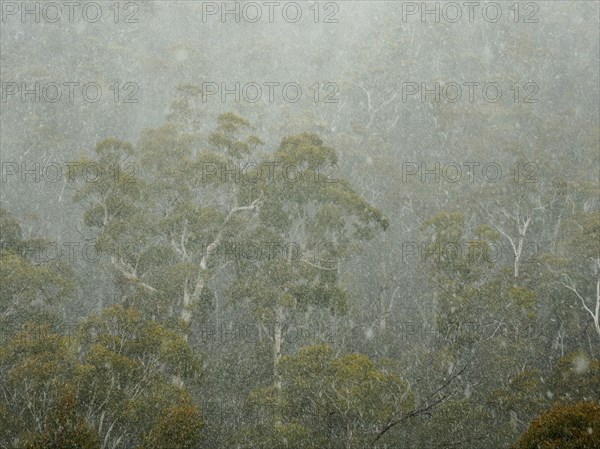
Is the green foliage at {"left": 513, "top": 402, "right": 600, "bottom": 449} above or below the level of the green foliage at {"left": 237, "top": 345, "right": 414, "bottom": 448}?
above

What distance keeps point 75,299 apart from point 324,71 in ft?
93.7

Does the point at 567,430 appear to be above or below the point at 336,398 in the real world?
above

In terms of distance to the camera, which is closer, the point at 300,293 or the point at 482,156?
the point at 300,293

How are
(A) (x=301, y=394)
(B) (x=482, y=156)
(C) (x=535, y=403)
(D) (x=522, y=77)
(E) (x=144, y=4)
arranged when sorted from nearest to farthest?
1. (A) (x=301, y=394)
2. (C) (x=535, y=403)
3. (B) (x=482, y=156)
4. (D) (x=522, y=77)
5. (E) (x=144, y=4)

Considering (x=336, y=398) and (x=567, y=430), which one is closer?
(x=567, y=430)

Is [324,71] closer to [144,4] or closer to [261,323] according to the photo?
[144,4]

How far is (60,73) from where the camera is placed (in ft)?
121

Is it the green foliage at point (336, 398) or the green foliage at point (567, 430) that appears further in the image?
the green foliage at point (336, 398)

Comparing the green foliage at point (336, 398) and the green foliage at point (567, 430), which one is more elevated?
the green foliage at point (567, 430)

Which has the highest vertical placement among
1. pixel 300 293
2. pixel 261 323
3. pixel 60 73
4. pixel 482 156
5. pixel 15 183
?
pixel 60 73

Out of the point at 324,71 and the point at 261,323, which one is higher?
the point at 324,71

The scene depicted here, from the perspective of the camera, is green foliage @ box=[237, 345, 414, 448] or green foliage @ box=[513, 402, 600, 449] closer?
green foliage @ box=[513, 402, 600, 449]

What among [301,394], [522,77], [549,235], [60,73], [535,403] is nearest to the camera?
[301,394]

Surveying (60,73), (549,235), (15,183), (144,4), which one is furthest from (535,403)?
(144,4)
